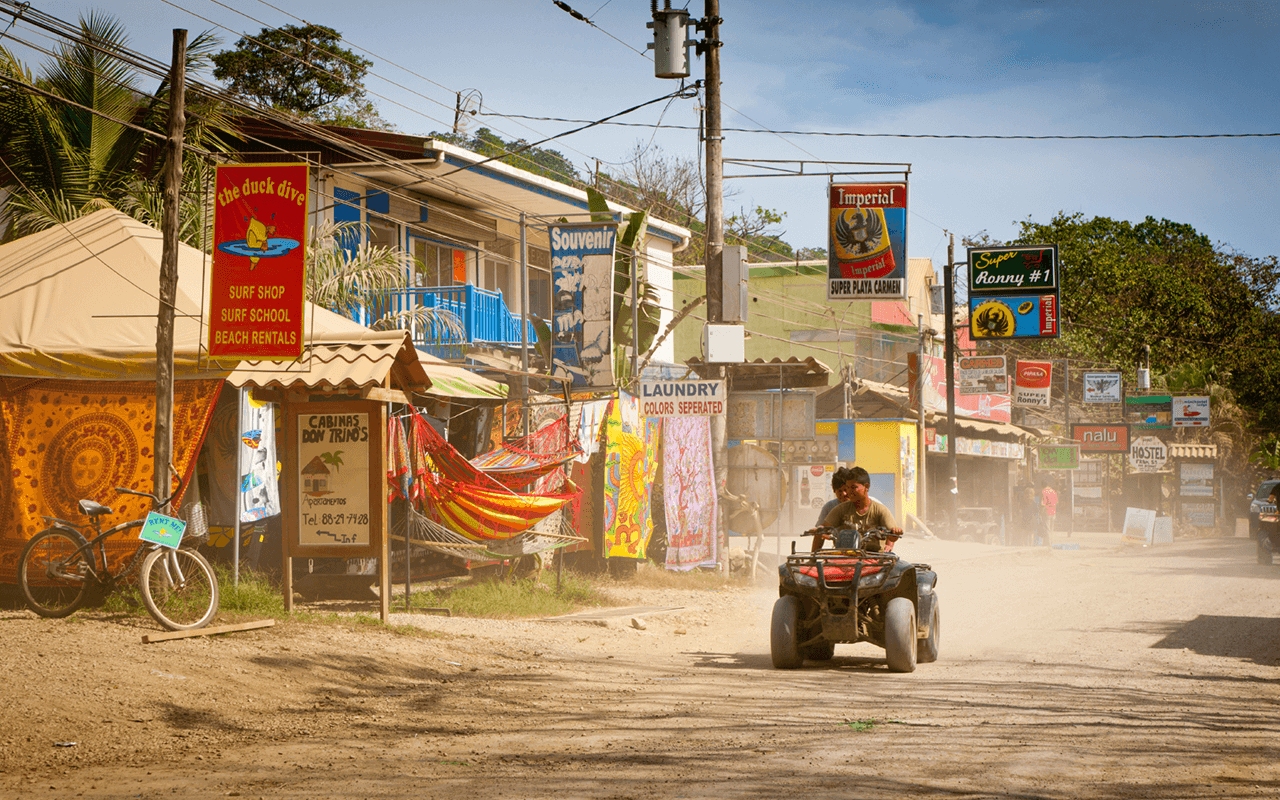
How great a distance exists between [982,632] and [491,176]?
516 inches

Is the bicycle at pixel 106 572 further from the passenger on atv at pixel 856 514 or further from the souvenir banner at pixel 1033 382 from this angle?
the souvenir banner at pixel 1033 382

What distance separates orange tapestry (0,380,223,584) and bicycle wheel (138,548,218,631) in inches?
67.7

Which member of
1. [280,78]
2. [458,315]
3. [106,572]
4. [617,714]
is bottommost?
[617,714]

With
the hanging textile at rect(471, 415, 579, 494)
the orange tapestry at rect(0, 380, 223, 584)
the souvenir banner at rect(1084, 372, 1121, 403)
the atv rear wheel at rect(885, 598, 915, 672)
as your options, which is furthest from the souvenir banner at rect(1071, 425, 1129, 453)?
the orange tapestry at rect(0, 380, 223, 584)

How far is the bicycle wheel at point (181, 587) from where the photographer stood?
10125mm

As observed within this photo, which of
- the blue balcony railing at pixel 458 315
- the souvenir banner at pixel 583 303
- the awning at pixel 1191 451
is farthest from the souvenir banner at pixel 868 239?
the awning at pixel 1191 451

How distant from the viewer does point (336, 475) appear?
38.2ft

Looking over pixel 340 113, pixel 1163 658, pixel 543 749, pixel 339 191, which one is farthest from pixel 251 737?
pixel 340 113

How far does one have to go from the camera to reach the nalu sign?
1605 centimetres

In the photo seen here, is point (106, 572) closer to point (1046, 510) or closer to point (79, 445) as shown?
point (79, 445)

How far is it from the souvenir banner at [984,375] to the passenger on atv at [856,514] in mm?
23747

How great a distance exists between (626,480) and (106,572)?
28.2 ft

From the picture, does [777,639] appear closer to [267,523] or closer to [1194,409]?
[267,523]

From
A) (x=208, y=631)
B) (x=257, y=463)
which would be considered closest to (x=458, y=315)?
(x=257, y=463)
